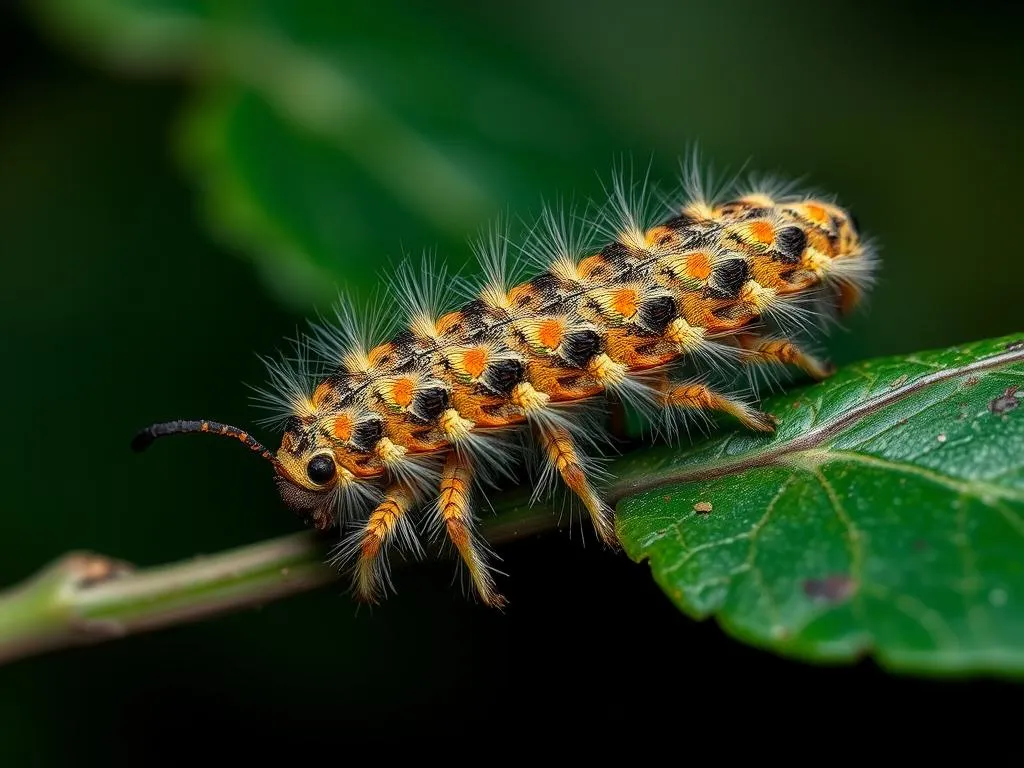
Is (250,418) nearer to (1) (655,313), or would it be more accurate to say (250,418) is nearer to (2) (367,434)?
(2) (367,434)

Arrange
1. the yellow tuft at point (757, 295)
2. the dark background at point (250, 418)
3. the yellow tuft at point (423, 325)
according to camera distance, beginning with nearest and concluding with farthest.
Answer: the yellow tuft at point (757, 295)
the yellow tuft at point (423, 325)
the dark background at point (250, 418)

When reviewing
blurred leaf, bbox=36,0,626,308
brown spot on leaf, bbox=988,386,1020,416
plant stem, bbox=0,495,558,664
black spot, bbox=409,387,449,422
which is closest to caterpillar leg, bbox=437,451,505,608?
black spot, bbox=409,387,449,422

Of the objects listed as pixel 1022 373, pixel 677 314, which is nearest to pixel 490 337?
pixel 677 314

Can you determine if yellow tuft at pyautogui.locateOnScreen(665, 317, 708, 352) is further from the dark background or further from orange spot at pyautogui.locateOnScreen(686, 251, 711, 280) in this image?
the dark background

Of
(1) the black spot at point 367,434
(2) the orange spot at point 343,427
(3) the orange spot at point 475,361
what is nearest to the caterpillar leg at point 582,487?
(3) the orange spot at point 475,361

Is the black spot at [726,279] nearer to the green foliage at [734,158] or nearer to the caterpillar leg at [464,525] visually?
the green foliage at [734,158]
